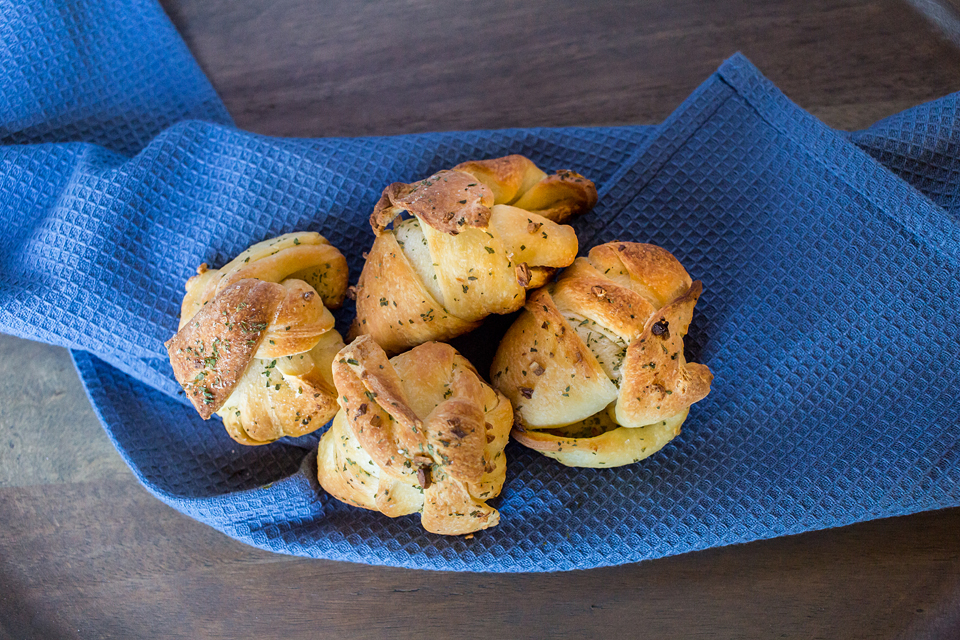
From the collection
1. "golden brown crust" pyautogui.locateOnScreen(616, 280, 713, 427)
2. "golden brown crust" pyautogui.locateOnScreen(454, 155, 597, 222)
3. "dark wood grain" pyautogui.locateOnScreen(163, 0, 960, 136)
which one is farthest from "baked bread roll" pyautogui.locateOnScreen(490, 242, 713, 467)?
"dark wood grain" pyautogui.locateOnScreen(163, 0, 960, 136)

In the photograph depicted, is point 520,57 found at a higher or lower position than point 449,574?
higher

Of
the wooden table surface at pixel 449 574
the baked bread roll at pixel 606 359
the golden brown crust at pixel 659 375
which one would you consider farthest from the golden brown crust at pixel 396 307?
the wooden table surface at pixel 449 574

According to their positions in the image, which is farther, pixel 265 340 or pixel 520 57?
pixel 520 57

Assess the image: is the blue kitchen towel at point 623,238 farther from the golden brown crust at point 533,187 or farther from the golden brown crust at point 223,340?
the golden brown crust at point 223,340

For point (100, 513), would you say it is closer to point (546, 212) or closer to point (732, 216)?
point (546, 212)

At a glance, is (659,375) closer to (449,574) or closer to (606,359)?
(606,359)

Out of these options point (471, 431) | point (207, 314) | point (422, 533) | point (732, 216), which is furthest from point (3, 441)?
point (732, 216)

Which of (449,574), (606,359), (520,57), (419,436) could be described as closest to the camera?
(419,436)

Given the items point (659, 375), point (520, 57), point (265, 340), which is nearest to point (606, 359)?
point (659, 375)
